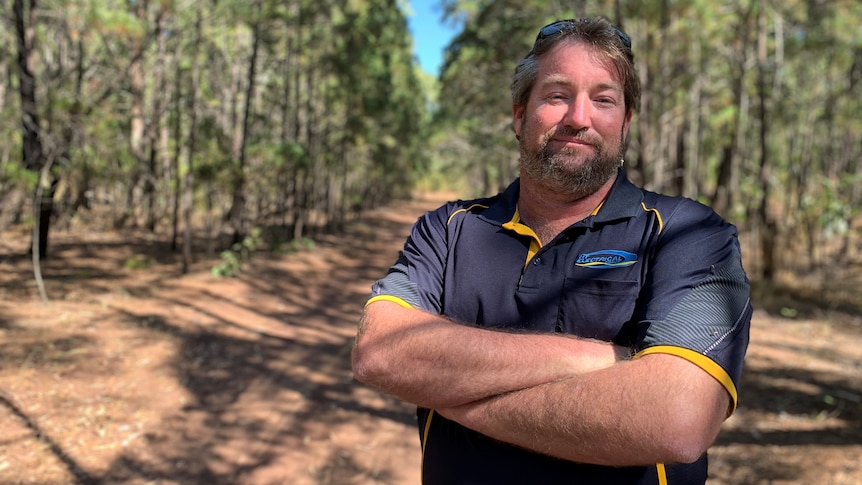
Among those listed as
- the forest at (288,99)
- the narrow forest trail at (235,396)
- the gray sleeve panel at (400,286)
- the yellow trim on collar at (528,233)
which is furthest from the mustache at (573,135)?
the forest at (288,99)

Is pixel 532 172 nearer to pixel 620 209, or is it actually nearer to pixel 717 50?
pixel 620 209

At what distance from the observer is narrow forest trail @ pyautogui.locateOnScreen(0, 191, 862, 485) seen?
4.39 m

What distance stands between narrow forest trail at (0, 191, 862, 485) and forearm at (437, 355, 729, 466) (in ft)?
10.4

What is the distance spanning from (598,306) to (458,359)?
1.28ft

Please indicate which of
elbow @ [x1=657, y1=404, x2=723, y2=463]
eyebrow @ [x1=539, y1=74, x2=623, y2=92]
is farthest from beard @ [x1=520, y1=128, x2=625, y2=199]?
elbow @ [x1=657, y1=404, x2=723, y2=463]

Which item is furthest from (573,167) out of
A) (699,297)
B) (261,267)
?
(261,267)

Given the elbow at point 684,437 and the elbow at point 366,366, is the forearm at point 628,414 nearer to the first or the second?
the elbow at point 684,437

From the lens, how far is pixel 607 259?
1.56 m

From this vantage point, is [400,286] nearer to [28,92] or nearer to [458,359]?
[458,359]

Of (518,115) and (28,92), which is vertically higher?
(28,92)

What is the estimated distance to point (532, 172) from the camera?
5.62ft

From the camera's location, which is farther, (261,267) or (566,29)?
(261,267)

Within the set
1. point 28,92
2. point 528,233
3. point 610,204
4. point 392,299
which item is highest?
point 28,92

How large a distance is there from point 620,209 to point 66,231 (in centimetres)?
1571
